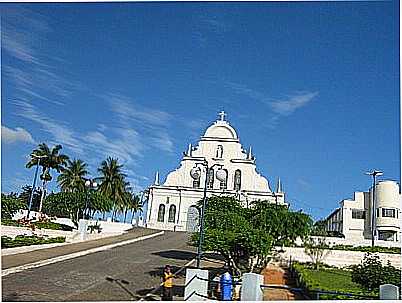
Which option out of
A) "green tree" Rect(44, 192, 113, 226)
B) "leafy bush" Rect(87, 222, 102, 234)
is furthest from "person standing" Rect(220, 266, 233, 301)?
"green tree" Rect(44, 192, 113, 226)

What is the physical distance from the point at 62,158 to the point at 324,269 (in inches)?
905

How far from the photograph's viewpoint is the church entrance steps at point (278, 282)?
12.4m

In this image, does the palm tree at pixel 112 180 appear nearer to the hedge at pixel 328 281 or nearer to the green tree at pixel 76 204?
the green tree at pixel 76 204

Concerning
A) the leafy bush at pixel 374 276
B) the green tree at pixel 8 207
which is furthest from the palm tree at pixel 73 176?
the leafy bush at pixel 374 276

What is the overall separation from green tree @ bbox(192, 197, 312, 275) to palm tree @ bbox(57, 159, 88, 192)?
23.8 metres

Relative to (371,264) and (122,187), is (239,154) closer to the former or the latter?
(122,187)

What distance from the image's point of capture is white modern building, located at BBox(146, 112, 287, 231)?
36938mm

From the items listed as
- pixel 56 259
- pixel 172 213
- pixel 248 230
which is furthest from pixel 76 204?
pixel 248 230

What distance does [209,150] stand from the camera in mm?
39094

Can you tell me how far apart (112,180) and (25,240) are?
22.8m

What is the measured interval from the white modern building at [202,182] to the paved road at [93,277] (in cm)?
1682

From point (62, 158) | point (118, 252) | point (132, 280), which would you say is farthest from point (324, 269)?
point (62, 158)

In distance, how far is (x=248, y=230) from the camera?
46.4 ft

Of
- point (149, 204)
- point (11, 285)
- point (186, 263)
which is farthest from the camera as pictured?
point (149, 204)
